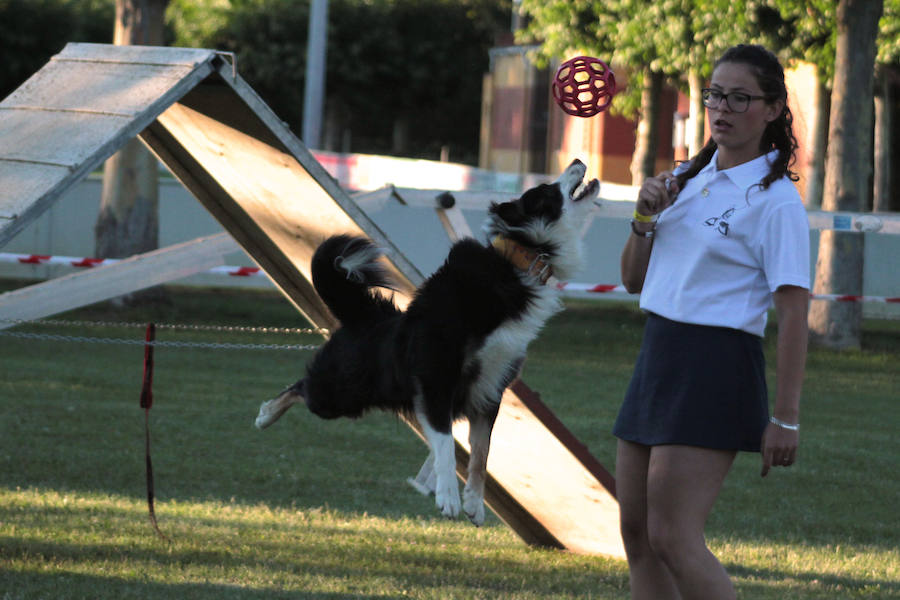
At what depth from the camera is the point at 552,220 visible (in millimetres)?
4102

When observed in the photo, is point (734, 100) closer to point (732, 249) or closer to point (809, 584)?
point (732, 249)

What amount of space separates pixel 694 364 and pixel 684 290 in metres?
0.21

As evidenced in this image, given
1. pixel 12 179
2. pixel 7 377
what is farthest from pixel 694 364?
pixel 7 377

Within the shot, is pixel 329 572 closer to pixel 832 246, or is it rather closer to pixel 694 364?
pixel 694 364

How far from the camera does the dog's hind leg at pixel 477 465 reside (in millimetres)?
4066

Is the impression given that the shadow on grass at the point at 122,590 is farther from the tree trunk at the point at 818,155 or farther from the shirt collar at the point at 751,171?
the tree trunk at the point at 818,155

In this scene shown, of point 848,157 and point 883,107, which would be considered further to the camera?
point 883,107

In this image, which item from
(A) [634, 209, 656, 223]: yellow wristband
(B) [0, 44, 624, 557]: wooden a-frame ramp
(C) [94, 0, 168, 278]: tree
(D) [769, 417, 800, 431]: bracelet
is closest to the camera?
(D) [769, 417, 800, 431]: bracelet

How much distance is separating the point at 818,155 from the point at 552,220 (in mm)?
18753

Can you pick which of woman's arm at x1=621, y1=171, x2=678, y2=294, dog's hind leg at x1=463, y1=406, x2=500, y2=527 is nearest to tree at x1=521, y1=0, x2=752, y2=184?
dog's hind leg at x1=463, y1=406, x2=500, y2=527

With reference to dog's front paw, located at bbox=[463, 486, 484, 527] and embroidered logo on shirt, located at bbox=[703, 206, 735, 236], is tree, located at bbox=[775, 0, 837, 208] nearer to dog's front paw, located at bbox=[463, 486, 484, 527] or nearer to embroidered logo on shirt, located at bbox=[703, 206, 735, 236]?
dog's front paw, located at bbox=[463, 486, 484, 527]

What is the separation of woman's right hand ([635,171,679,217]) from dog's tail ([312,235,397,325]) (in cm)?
123

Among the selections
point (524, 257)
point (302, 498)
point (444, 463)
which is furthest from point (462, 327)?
point (302, 498)

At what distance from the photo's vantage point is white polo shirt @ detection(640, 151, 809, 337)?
3.27 m
